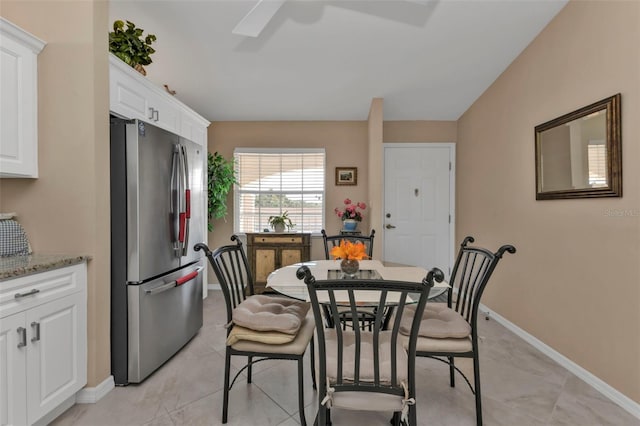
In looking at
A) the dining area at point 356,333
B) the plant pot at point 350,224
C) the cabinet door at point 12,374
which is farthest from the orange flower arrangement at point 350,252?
the plant pot at point 350,224

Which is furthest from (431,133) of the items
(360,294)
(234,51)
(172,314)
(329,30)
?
(172,314)

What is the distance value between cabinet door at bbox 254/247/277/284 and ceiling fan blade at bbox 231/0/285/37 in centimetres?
262

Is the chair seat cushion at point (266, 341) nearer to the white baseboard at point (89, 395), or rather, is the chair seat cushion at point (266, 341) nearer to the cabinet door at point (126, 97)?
the white baseboard at point (89, 395)

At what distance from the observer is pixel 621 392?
1.90m

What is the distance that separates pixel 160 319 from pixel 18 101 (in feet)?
5.25

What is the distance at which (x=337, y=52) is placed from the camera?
300 centimetres

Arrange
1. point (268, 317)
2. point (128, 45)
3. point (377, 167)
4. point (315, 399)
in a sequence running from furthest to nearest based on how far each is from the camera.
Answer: point (377, 167), point (128, 45), point (315, 399), point (268, 317)

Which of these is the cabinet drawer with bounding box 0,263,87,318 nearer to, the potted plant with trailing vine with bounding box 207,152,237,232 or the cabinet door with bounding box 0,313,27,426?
the cabinet door with bounding box 0,313,27,426

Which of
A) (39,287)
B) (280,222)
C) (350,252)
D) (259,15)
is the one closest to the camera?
(39,287)

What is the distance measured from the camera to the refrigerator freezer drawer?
2051 mm

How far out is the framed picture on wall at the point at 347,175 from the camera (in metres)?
4.56

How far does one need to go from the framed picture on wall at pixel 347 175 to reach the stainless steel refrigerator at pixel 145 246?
250 centimetres

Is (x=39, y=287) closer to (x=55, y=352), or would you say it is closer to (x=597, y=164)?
(x=55, y=352)

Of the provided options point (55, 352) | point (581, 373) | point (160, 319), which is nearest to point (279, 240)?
point (160, 319)
